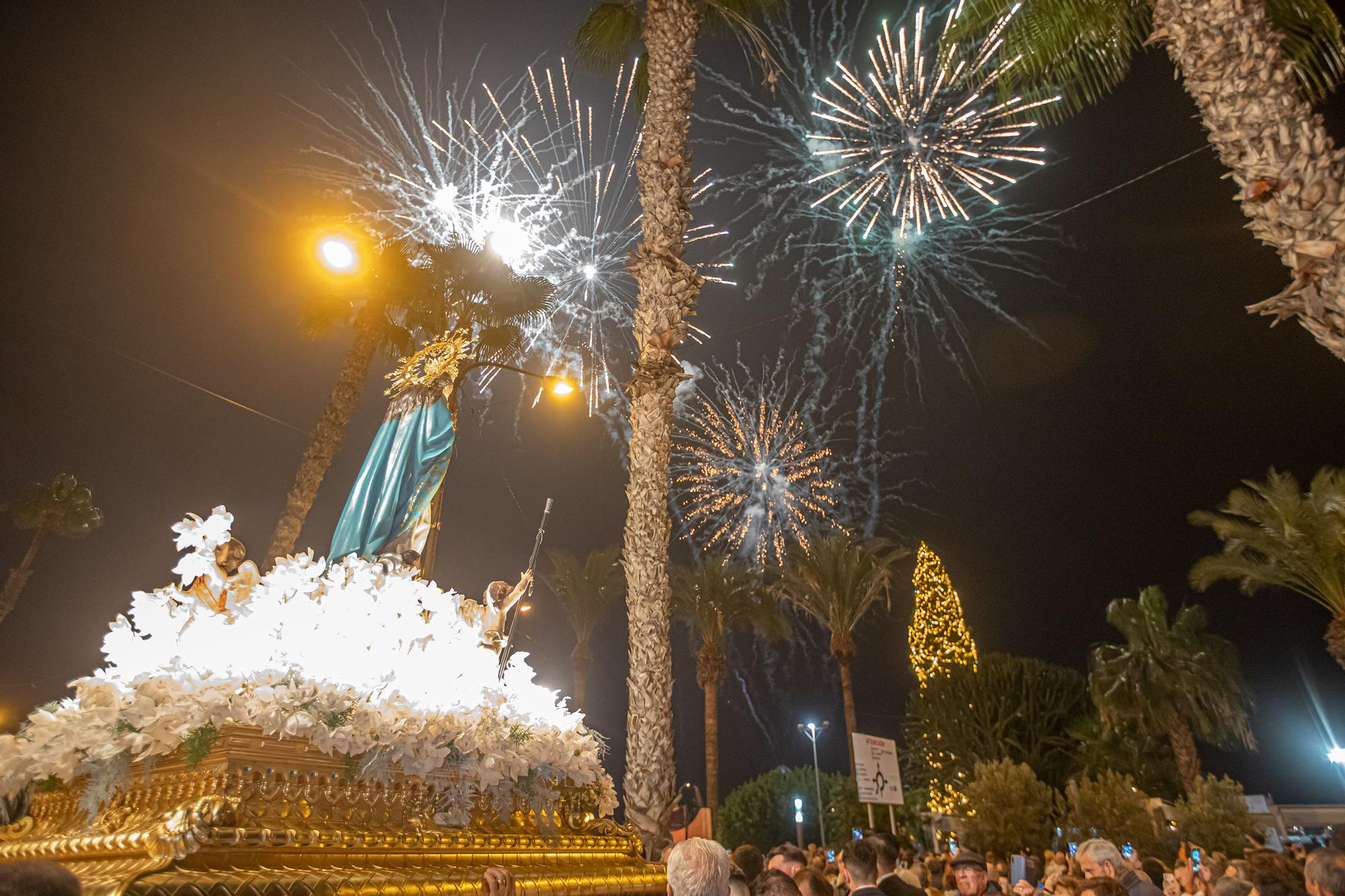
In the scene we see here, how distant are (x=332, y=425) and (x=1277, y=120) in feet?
44.8

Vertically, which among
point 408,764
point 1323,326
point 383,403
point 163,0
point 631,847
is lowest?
point 631,847

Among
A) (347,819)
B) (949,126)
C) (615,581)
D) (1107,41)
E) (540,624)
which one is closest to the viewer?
(347,819)

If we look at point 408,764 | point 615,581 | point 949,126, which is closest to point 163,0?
point 949,126

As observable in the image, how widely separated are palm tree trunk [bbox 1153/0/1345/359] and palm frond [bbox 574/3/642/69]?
7437 mm

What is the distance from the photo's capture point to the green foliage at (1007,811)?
2384cm

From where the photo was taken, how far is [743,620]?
31.5 m

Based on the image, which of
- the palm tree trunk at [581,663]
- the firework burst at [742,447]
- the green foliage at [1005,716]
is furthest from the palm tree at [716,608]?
the green foliage at [1005,716]

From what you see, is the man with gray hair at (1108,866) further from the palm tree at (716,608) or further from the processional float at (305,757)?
the palm tree at (716,608)

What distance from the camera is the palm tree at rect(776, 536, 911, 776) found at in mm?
28062

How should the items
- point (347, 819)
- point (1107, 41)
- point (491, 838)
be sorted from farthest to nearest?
1. point (1107, 41)
2. point (491, 838)
3. point (347, 819)

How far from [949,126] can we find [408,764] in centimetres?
1664

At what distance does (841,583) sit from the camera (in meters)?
28.3

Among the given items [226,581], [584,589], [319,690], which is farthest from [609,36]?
[584,589]

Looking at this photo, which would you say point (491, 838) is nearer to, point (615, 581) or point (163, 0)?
point (163, 0)
